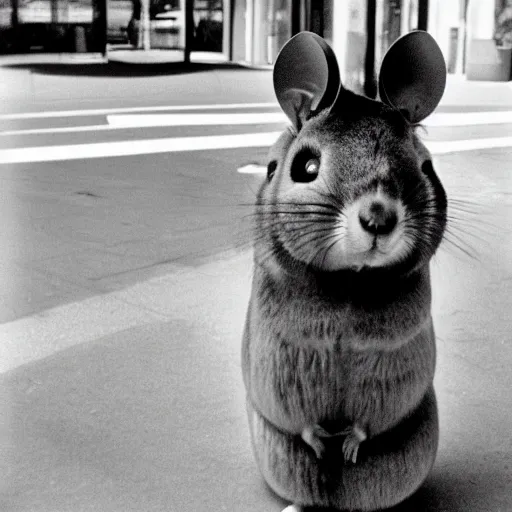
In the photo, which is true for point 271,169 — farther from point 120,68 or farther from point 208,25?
point 208,25

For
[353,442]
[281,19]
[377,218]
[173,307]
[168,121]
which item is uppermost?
[281,19]

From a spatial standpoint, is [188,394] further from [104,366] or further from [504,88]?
[504,88]

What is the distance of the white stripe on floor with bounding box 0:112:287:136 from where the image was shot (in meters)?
9.15

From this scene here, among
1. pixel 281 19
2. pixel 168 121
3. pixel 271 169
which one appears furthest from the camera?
pixel 168 121

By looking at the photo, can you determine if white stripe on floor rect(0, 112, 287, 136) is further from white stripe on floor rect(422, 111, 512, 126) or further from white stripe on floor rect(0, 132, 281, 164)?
white stripe on floor rect(422, 111, 512, 126)

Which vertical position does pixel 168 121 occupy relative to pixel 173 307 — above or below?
above

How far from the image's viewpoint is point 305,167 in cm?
160

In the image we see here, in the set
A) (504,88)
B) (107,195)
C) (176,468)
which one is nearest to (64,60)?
(504,88)

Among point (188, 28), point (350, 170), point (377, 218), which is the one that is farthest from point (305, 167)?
point (188, 28)

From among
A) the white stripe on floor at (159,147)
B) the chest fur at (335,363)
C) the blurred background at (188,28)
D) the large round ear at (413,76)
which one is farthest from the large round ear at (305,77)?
the blurred background at (188,28)

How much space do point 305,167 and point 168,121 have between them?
8.74 meters

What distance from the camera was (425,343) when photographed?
5.76 ft

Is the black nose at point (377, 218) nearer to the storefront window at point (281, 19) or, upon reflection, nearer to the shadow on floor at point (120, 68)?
the storefront window at point (281, 19)

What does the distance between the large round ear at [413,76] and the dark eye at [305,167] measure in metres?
0.21
